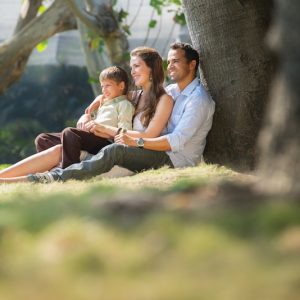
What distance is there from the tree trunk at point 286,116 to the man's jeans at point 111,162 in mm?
4362

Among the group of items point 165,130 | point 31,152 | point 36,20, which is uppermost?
point 36,20

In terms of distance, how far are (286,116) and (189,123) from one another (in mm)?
4451

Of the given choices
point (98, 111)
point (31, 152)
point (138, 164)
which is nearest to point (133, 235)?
point (138, 164)

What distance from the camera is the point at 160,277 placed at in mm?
2295

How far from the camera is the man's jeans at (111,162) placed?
691 centimetres

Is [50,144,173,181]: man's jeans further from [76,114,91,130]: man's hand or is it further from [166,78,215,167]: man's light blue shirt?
[76,114,91,130]: man's hand

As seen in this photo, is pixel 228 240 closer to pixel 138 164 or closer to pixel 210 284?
pixel 210 284

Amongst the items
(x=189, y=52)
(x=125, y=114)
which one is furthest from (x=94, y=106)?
(x=189, y=52)

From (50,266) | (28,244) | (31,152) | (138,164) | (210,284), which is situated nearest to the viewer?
(210,284)

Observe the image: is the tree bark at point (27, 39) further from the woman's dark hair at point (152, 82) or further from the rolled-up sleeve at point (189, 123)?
the rolled-up sleeve at point (189, 123)

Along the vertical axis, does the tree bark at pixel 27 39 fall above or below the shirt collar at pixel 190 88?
above

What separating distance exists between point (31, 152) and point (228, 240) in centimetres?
1435

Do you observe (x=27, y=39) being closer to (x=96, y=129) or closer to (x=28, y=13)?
(x=28, y=13)

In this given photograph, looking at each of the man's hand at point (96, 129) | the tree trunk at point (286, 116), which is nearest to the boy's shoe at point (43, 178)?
the man's hand at point (96, 129)
